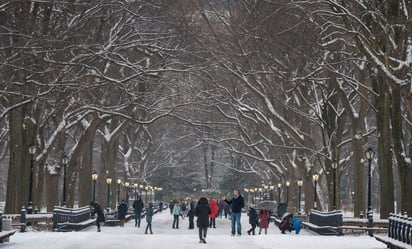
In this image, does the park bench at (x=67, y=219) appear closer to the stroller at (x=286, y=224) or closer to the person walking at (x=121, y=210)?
the person walking at (x=121, y=210)

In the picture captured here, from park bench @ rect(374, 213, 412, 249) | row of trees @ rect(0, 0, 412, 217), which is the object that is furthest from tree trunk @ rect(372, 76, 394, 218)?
park bench @ rect(374, 213, 412, 249)

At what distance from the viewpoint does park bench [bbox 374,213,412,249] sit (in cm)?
1720

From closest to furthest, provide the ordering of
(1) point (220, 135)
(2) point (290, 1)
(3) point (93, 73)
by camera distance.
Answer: (2) point (290, 1)
(3) point (93, 73)
(1) point (220, 135)

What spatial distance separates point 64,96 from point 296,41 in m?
10.3

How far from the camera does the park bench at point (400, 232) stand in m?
17.2

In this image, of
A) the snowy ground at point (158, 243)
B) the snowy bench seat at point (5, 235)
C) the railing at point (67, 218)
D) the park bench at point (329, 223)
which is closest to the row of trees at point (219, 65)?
the railing at point (67, 218)

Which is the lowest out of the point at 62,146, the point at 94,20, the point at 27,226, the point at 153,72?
the point at 27,226

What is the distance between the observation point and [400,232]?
18594 millimetres

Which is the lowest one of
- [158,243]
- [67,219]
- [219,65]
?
[158,243]

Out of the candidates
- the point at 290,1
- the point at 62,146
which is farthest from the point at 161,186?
the point at 290,1

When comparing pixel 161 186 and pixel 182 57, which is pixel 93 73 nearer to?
pixel 182 57

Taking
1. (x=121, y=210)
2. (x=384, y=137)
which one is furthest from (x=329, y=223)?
(x=121, y=210)

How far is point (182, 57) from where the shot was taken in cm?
4162

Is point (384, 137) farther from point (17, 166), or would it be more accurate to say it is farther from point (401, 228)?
point (17, 166)
